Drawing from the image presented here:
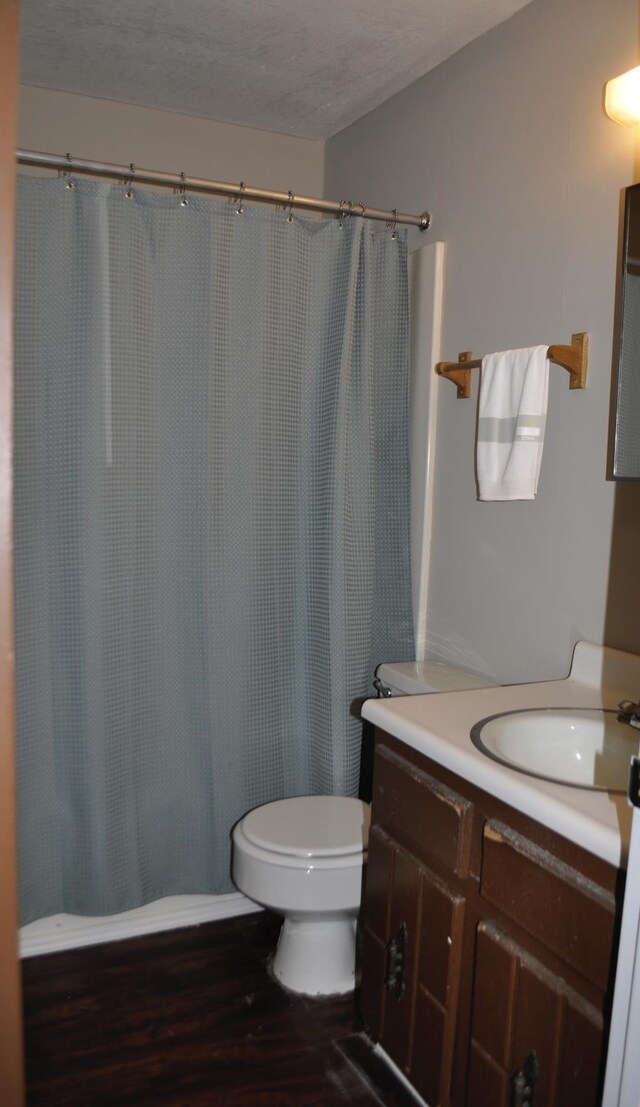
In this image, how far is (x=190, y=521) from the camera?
218cm

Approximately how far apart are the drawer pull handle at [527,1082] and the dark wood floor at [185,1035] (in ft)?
1.98

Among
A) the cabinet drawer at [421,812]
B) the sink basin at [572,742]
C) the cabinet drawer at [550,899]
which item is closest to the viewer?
the cabinet drawer at [550,899]

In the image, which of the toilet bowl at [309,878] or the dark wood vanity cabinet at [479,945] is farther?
the toilet bowl at [309,878]

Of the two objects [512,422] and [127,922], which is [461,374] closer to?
[512,422]

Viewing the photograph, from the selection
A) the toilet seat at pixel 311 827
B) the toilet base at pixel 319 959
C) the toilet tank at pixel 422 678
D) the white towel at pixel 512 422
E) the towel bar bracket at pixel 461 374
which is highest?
the towel bar bracket at pixel 461 374

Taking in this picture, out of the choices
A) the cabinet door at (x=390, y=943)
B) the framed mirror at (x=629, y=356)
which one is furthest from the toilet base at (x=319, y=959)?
the framed mirror at (x=629, y=356)

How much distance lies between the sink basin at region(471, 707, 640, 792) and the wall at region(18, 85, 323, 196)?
206 cm

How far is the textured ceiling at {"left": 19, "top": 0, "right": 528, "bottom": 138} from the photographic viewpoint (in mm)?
1908

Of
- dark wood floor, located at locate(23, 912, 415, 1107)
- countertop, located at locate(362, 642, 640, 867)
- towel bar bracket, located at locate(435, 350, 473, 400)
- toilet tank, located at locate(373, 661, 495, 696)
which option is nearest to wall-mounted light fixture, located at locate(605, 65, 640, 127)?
towel bar bracket, located at locate(435, 350, 473, 400)

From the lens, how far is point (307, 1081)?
1.71 metres

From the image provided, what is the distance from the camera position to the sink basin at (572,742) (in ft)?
4.81

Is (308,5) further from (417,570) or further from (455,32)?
(417,570)

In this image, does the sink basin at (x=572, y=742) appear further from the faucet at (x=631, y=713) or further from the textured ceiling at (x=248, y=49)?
the textured ceiling at (x=248, y=49)

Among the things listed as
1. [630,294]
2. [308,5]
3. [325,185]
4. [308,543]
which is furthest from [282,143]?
[630,294]
